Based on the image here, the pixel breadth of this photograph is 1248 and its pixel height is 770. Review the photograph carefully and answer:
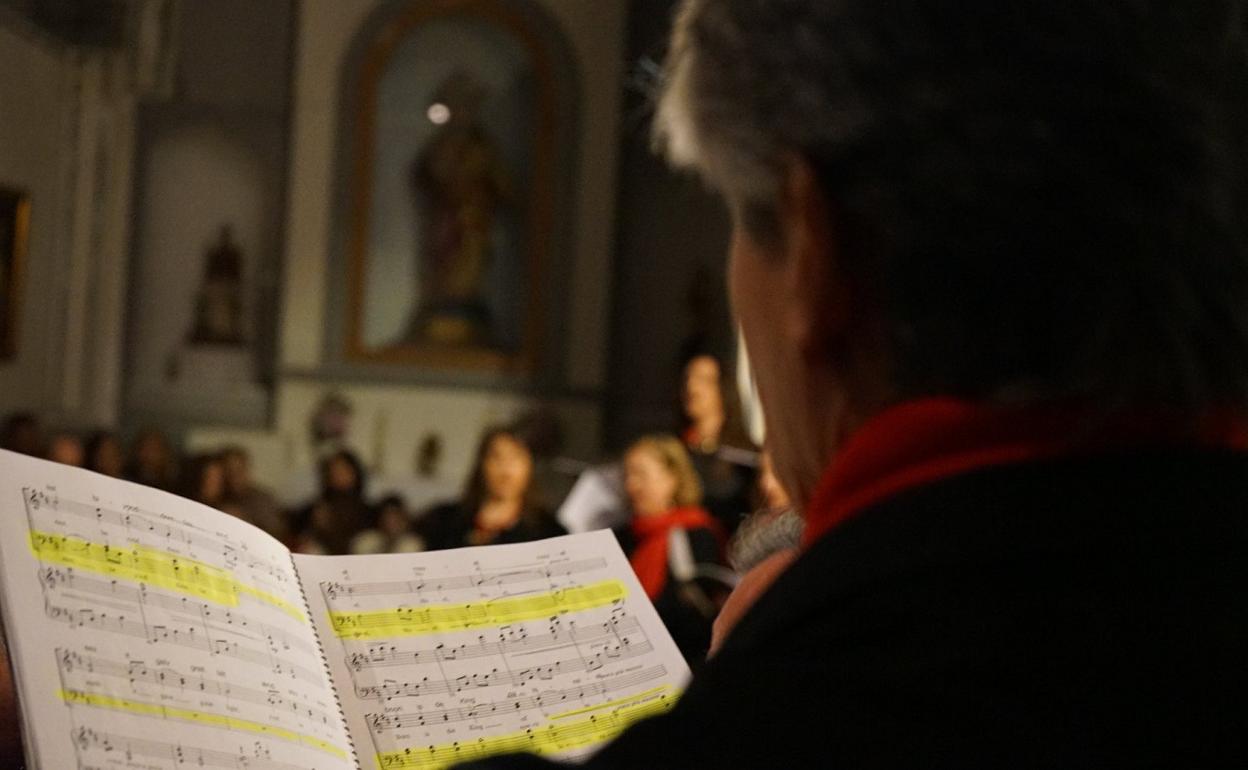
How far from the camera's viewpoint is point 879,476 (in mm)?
775

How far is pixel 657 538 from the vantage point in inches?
204

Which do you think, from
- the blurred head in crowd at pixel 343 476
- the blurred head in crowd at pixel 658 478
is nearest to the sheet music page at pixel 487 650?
the blurred head in crowd at pixel 658 478

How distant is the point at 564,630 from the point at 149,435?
867 cm

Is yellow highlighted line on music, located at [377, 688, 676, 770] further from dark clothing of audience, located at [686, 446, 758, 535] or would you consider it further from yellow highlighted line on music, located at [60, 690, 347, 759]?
dark clothing of audience, located at [686, 446, 758, 535]

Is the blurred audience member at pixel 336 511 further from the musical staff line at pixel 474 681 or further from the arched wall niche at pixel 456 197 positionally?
the musical staff line at pixel 474 681

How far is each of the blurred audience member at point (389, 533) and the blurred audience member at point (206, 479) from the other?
0.83 metres

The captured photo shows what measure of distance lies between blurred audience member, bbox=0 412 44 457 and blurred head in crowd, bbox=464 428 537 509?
3.38 meters

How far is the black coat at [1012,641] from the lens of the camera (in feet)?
2.25

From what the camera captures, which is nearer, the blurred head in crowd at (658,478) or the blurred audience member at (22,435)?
the blurred head in crowd at (658,478)

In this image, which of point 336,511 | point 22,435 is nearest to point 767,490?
point 336,511

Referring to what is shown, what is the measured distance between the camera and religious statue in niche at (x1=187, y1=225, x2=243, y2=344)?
35.4 ft

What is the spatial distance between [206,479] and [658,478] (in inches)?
152

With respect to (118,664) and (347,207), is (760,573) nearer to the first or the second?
(118,664)

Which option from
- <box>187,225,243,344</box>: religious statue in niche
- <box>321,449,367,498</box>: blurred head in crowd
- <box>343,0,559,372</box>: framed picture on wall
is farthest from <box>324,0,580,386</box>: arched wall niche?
<box>321,449,367,498</box>: blurred head in crowd
